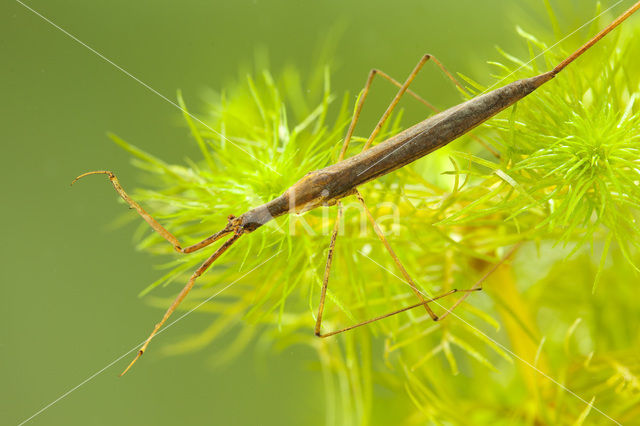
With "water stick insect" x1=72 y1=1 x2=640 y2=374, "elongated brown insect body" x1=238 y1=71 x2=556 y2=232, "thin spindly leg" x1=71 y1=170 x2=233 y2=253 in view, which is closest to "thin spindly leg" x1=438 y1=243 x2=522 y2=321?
"water stick insect" x1=72 y1=1 x2=640 y2=374

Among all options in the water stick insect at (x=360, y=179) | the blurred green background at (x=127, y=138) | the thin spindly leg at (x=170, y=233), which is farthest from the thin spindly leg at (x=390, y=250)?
the blurred green background at (x=127, y=138)

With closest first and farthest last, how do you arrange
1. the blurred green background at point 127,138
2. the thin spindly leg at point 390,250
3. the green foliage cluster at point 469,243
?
the green foliage cluster at point 469,243
the thin spindly leg at point 390,250
the blurred green background at point 127,138

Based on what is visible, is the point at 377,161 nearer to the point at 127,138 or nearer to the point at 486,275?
the point at 486,275

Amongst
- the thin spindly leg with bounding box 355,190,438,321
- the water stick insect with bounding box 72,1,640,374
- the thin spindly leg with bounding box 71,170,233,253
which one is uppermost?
the thin spindly leg with bounding box 71,170,233,253

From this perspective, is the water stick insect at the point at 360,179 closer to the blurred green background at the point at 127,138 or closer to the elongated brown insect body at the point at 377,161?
the elongated brown insect body at the point at 377,161

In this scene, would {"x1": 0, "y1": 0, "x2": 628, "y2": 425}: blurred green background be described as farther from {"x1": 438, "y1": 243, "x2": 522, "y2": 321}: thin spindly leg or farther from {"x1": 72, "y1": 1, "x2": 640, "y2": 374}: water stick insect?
{"x1": 438, "y1": 243, "x2": 522, "y2": 321}: thin spindly leg

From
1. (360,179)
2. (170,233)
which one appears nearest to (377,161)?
(360,179)
